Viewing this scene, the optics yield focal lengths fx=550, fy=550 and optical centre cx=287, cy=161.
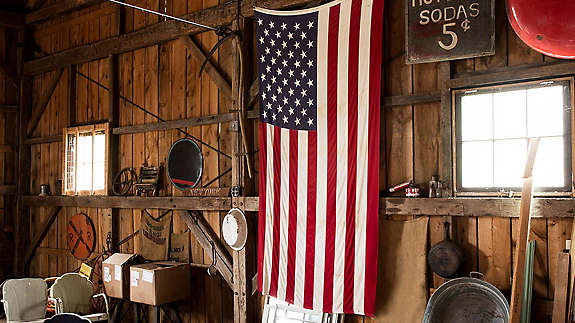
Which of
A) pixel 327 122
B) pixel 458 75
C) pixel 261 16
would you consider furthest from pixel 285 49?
pixel 458 75

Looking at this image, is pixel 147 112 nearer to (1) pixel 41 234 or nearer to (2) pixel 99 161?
(2) pixel 99 161

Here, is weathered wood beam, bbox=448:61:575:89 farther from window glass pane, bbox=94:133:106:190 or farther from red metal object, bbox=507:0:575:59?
window glass pane, bbox=94:133:106:190

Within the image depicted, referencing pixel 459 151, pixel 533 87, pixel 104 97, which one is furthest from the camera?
pixel 104 97

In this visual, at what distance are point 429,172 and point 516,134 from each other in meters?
0.80

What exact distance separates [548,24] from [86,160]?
21.4 ft

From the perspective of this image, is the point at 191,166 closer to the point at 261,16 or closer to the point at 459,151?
the point at 261,16

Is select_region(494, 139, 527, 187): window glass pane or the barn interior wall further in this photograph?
the barn interior wall

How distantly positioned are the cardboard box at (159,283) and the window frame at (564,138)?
332cm

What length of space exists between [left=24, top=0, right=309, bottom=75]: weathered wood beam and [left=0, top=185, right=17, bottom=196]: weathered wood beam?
1.88 meters

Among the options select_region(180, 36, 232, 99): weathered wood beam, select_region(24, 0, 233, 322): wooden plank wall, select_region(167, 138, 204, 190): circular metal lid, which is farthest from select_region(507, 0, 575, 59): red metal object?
select_region(167, 138, 204, 190): circular metal lid

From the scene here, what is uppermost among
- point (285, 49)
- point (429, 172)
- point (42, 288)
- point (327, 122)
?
point (285, 49)

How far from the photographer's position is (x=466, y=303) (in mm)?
4320

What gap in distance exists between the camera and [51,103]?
8.70 m

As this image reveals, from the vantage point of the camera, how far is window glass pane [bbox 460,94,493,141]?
4.34m
